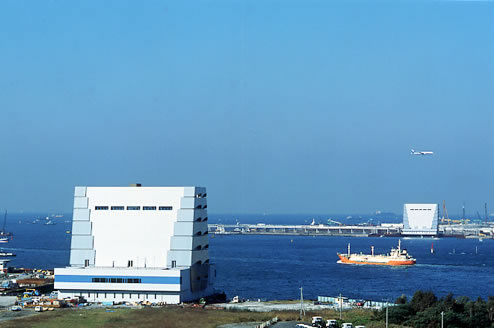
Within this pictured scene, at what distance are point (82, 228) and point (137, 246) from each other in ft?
12.6

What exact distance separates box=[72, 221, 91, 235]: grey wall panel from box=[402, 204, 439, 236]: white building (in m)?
111

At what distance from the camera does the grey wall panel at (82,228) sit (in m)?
48.0

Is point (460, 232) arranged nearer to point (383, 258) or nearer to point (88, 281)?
point (383, 258)

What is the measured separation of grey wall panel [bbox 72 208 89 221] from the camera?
48188 mm

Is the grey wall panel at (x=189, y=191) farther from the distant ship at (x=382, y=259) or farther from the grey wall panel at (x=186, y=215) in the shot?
the distant ship at (x=382, y=259)

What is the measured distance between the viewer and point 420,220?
152750 millimetres

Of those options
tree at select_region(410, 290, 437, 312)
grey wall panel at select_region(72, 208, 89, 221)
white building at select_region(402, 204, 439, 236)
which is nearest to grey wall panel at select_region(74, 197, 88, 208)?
grey wall panel at select_region(72, 208, 89, 221)

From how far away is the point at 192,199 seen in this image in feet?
153

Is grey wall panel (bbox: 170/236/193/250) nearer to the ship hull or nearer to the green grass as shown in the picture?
the green grass

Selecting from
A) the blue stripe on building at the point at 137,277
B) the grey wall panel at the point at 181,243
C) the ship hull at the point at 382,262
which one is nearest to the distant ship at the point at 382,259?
the ship hull at the point at 382,262

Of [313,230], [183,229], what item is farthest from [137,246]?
[313,230]

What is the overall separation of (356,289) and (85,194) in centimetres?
2508

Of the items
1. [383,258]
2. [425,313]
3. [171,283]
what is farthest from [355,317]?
[383,258]

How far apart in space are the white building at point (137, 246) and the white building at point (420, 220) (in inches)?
4246
